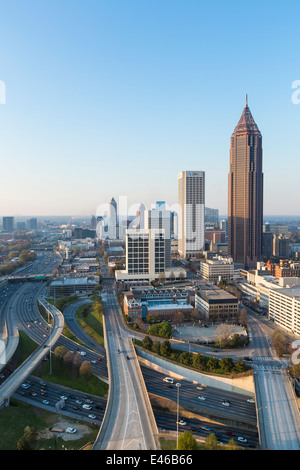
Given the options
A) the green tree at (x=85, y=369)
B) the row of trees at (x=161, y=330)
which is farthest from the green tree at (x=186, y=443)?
the row of trees at (x=161, y=330)

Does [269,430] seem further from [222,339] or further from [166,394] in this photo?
[222,339]

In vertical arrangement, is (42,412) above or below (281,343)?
below

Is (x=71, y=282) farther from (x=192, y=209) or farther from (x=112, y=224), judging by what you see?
(x=112, y=224)

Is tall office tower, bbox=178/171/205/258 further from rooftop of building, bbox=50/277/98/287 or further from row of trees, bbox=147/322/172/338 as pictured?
row of trees, bbox=147/322/172/338

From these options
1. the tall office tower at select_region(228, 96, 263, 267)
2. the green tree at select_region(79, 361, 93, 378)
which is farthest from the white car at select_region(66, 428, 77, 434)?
the tall office tower at select_region(228, 96, 263, 267)

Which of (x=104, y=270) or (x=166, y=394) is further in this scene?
(x=104, y=270)
